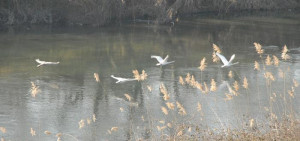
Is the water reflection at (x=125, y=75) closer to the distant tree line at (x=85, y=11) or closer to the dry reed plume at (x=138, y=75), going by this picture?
the dry reed plume at (x=138, y=75)

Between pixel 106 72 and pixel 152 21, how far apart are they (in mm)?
9462

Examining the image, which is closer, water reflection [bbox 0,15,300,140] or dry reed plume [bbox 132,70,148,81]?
dry reed plume [bbox 132,70,148,81]

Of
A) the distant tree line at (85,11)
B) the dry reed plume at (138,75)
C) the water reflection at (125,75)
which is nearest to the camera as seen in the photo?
the dry reed plume at (138,75)

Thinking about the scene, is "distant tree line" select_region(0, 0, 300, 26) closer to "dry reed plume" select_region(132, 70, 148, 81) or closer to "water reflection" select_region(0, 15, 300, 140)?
"water reflection" select_region(0, 15, 300, 140)

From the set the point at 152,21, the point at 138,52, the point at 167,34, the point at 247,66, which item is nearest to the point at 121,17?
the point at 152,21

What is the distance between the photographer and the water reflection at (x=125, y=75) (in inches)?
323

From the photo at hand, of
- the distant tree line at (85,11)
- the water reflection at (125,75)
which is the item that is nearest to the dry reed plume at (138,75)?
the water reflection at (125,75)

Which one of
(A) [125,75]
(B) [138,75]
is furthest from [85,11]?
(B) [138,75]

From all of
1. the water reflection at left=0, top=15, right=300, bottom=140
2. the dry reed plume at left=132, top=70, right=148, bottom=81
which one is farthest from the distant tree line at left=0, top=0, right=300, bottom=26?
the dry reed plume at left=132, top=70, right=148, bottom=81

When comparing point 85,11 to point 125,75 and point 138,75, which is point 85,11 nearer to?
point 125,75

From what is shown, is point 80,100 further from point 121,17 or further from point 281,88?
point 121,17

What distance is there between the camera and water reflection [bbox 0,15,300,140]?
821 centimetres

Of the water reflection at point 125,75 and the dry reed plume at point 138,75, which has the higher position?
the dry reed plume at point 138,75

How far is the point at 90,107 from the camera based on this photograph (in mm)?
9203
